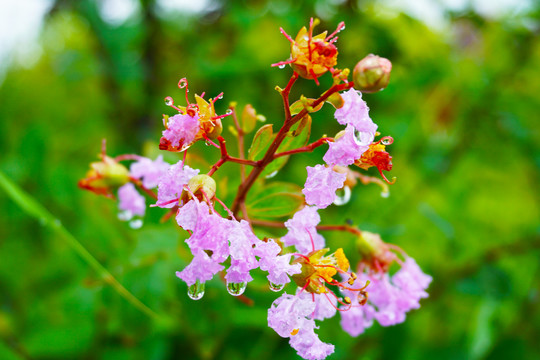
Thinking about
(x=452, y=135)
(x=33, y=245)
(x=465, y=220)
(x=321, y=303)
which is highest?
(x=452, y=135)

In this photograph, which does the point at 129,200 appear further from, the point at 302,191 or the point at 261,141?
the point at 302,191

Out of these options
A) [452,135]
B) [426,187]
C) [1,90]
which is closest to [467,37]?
[452,135]

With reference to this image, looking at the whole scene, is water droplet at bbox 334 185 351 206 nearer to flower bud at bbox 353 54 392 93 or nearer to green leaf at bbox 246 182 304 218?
green leaf at bbox 246 182 304 218

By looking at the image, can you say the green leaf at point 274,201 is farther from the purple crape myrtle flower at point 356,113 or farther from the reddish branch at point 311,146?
the purple crape myrtle flower at point 356,113

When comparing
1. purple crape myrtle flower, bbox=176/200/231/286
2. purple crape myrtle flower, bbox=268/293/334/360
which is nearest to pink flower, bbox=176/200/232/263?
purple crape myrtle flower, bbox=176/200/231/286

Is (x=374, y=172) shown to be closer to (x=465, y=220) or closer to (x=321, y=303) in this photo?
(x=465, y=220)

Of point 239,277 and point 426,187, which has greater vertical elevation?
point 426,187
